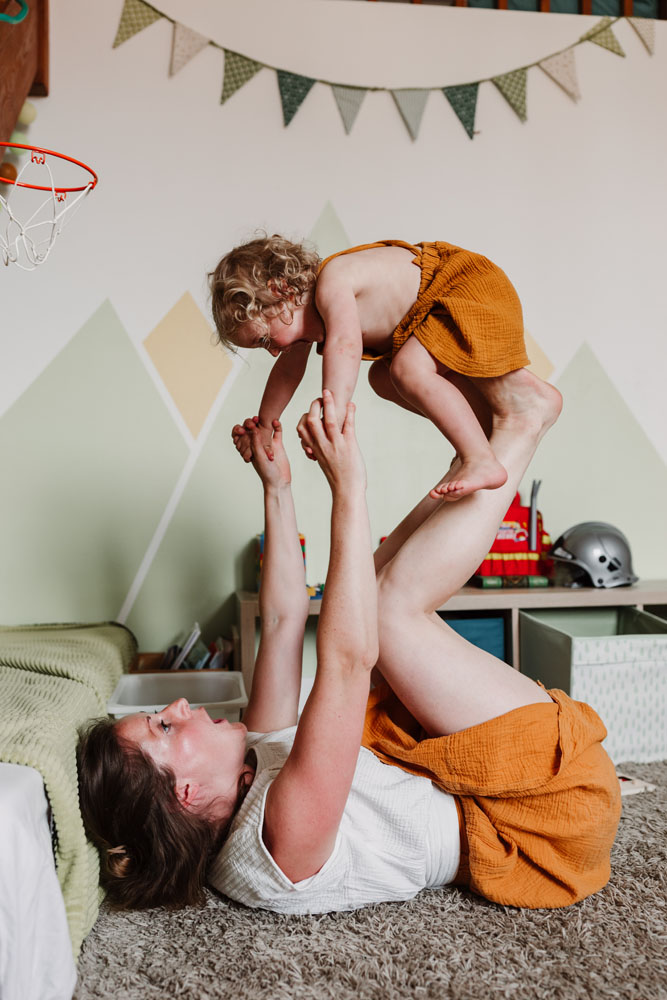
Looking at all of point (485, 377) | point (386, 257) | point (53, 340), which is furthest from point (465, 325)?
point (53, 340)

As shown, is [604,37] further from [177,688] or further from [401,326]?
[177,688]

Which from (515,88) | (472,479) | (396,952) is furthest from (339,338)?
(515,88)

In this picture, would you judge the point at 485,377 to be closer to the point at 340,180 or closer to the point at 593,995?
the point at 593,995

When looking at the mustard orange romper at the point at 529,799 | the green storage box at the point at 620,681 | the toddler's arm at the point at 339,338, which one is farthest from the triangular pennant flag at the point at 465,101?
the mustard orange romper at the point at 529,799

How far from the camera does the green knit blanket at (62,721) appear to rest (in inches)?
42.9

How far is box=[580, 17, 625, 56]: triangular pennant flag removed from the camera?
2947mm

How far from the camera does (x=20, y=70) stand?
242 cm

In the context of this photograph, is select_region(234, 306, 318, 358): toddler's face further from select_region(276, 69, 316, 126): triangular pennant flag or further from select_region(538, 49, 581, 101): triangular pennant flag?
select_region(538, 49, 581, 101): triangular pennant flag

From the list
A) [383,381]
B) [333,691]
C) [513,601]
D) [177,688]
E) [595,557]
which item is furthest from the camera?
[595,557]

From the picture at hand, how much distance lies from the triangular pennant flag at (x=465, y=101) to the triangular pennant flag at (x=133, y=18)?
1.00 meters

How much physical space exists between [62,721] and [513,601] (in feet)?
5.04

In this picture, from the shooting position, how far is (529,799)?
4.15 ft

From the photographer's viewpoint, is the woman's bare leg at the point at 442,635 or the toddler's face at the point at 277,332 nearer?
the woman's bare leg at the point at 442,635

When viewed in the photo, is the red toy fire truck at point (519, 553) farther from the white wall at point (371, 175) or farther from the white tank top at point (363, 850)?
the white tank top at point (363, 850)
